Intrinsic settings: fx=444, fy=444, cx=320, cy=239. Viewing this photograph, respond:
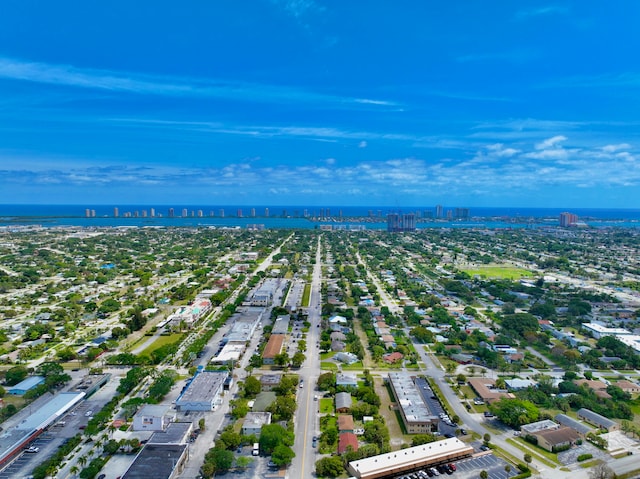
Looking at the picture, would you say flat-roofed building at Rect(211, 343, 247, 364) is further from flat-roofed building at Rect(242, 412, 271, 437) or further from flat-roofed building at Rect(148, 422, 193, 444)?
flat-roofed building at Rect(148, 422, 193, 444)

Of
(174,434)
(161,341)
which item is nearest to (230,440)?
(174,434)

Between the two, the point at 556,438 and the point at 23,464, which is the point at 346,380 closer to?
the point at 556,438

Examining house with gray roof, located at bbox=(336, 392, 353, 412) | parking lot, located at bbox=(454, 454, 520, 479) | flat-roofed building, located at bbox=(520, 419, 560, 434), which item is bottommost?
parking lot, located at bbox=(454, 454, 520, 479)

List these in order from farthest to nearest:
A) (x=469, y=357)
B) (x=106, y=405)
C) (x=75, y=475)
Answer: (x=469, y=357)
(x=106, y=405)
(x=75, y=475)

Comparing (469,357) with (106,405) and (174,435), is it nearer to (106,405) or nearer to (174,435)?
(174,435)

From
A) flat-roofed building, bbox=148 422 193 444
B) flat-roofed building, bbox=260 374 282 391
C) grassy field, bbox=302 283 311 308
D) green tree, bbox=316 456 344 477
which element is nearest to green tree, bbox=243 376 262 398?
flat-roofed building, bbox=260 374 282 391

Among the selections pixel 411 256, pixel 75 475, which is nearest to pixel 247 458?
pixel 75 475
